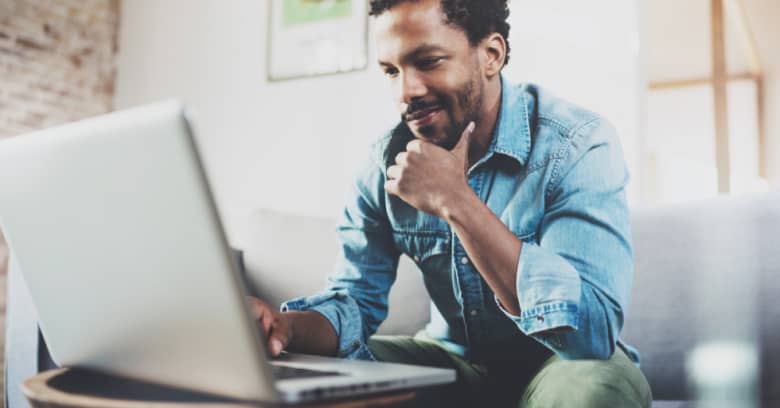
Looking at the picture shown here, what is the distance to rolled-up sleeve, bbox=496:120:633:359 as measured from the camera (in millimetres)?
980

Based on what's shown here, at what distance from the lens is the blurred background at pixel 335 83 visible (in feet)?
6.44

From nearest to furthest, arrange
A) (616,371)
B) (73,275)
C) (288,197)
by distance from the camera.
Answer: (73,275)
(616,371)
(288,197)

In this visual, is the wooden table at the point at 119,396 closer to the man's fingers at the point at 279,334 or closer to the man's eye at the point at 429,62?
the man's fingers at the point at 279,334

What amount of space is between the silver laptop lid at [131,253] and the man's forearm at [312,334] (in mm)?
345

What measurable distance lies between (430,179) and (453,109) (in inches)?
10.3

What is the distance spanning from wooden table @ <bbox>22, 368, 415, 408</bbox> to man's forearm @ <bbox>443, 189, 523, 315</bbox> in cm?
30

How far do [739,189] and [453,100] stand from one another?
1059 mm

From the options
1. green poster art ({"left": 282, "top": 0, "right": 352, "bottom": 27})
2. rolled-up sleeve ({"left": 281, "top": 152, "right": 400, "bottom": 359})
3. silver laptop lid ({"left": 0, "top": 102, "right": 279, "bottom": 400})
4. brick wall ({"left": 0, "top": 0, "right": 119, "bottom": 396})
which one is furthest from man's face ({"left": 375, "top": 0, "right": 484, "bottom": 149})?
brick wall ({"left": 0, "top": 0, "right": 119, "bottom": 396})

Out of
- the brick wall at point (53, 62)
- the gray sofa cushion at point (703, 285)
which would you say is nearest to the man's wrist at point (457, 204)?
the gray sofa cushion at point (703, 285)

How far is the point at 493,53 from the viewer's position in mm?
1312

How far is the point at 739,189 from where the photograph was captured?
74.8 inches

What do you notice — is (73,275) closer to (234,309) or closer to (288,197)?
(234,309)

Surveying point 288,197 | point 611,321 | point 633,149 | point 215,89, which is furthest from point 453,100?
point 215,89

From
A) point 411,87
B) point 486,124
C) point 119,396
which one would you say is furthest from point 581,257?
point 119,396
